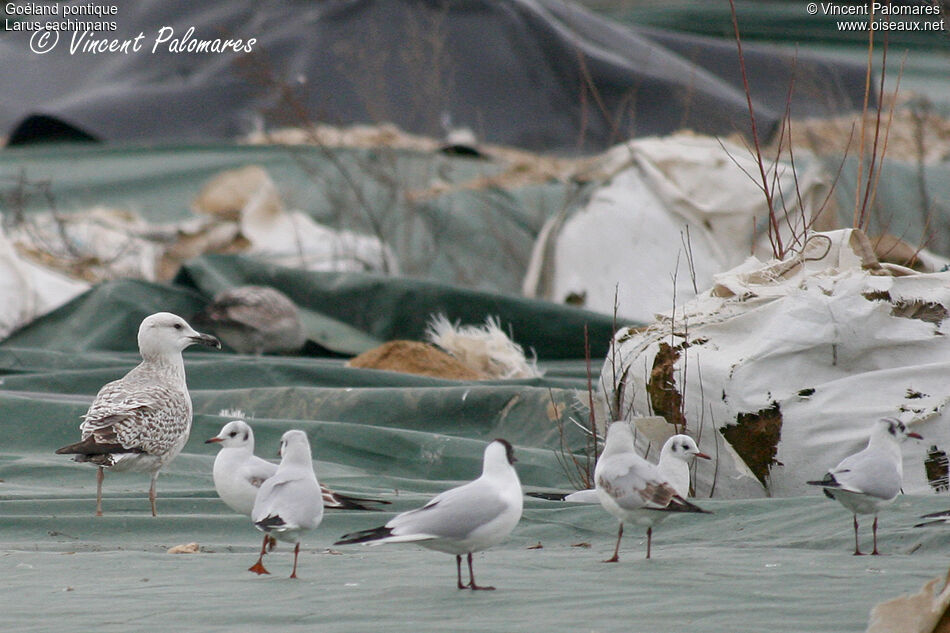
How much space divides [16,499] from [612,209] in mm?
4982

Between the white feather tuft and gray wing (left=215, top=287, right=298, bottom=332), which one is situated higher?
gray wing (left=215, top=287, right=298, bottom=332)

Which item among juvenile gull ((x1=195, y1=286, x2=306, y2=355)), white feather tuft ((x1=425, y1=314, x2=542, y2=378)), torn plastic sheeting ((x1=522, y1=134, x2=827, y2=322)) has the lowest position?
white feather tuft ((x1=425, y1=314, x2=542, y2=378))

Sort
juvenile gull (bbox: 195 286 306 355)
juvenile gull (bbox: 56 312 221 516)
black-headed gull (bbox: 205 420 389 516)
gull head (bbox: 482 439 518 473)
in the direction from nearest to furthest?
gull head (bbox: 482 439 518 473) → black-headed gull (bbox: 205 420 389 516) → juvenile gull (bbox: 56 312 221 516) → juvenile gull (bbox: 195 286 306 355)

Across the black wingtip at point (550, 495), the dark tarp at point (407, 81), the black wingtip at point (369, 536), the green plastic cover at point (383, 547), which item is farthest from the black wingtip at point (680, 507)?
the dark tarp at point (407, 81)

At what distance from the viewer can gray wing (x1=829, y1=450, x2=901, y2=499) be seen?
120 inches

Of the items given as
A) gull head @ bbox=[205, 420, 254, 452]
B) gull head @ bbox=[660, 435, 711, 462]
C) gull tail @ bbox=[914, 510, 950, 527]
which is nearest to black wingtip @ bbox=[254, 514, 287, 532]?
gull head @ bbox=[205, 420, 254, 452]

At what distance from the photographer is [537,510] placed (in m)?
3.75

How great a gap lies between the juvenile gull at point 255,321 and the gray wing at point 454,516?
15.1 feet

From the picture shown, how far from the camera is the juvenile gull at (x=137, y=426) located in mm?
3748

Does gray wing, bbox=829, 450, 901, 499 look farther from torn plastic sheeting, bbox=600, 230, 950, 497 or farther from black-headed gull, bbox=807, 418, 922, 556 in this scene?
torn plastic sheeting, bbox=600, 230, 950, 497

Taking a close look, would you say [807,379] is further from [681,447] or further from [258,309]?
[258,309]

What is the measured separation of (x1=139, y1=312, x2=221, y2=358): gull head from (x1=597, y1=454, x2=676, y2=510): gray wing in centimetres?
195

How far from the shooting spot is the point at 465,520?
2686 mm

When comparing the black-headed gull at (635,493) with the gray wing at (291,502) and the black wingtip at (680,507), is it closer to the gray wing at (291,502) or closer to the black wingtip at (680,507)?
the black wingtip at (680,507)
